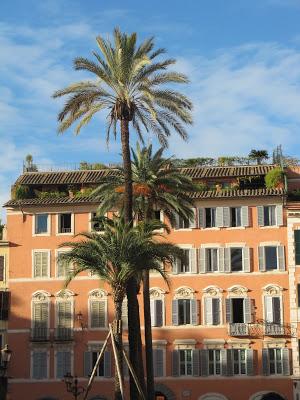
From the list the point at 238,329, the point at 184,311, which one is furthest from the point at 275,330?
the point at 184,311

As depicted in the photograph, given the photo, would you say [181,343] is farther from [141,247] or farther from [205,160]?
[141,247]

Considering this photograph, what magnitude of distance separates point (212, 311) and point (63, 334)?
11.6 m

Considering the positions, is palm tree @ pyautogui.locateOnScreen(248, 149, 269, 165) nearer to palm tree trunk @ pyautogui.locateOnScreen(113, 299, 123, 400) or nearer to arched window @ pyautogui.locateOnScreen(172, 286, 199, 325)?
arched window @ pyautogui.locateOnScreen(172, 286, 199, 325)

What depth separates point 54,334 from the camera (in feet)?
222

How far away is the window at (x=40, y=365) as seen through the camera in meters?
67.3

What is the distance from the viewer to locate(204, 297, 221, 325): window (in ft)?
217

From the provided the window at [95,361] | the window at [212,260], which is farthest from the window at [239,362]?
the window at [95,361]

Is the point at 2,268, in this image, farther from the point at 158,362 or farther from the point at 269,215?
the point at 269,215

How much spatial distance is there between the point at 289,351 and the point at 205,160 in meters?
17.8

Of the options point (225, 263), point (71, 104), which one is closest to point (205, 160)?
point (225, 263)

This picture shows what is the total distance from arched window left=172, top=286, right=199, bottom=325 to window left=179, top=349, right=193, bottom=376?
7.61 feet

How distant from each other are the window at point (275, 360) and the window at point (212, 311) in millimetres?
4289

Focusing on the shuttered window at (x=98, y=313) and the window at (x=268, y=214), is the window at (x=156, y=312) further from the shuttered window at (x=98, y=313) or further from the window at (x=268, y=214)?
the window at (x=268, y=214)

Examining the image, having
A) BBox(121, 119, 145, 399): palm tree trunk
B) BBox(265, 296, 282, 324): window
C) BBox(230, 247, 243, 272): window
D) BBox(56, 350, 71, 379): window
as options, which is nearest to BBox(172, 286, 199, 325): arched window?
BBox(230, 247, 243, 272): window
